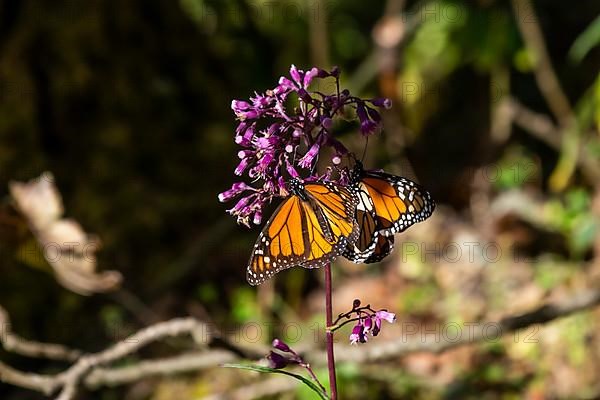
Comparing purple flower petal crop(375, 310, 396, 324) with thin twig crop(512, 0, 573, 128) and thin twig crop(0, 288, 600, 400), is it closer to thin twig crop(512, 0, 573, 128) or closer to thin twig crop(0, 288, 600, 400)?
thin twig crop(0, 288, 600, 400)

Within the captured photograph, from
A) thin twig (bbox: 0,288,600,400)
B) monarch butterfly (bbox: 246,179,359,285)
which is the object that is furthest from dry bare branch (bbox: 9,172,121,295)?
monarch butterfly (bbox: 246,179,359,285)

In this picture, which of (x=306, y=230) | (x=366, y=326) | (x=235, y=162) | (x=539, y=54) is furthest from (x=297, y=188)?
(x=539, y=54)

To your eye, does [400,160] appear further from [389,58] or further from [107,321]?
[107,321]

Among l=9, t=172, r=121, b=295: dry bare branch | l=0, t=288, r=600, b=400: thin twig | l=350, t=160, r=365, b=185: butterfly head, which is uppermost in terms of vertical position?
l=9, t=172, r=121, b=295: dry bare branch

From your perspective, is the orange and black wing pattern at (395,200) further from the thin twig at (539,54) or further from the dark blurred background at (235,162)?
the thin twig at (539,54)

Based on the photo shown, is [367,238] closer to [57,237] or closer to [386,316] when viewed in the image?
[386,316]

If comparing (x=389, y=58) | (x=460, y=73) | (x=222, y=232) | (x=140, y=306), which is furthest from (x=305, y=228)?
(x=460, y=73)

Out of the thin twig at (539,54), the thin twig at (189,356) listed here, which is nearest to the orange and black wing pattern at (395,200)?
the thin twig at (189,356)
